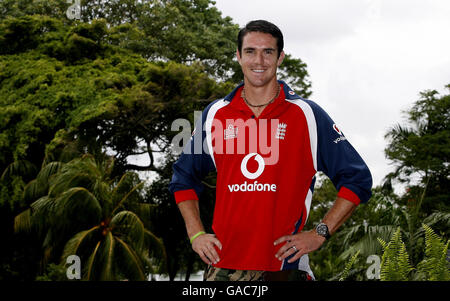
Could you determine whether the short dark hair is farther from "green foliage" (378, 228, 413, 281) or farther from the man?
"green foliage" (378, 228, 413, 281)

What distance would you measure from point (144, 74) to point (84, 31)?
10.9 ft

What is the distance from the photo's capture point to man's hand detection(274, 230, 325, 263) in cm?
281

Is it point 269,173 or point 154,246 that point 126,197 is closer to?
point 154,246

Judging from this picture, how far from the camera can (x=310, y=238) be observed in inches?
113

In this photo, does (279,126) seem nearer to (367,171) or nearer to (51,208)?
(367,171)

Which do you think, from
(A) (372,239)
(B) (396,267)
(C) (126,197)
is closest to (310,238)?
(B) (396,267)

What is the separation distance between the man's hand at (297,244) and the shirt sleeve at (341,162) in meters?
0.26

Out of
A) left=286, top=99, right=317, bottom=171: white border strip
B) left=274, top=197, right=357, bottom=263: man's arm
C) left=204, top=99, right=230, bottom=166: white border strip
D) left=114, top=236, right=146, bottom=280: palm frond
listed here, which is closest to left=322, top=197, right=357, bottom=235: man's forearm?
left=274, top=197, right=357, bottom=263: man's arm

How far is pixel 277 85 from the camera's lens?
10.4 ft

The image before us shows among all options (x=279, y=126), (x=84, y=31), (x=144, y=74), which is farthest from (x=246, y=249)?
(x=84, y=31)

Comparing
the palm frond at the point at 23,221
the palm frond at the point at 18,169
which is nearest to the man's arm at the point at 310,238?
the palm frond at the point at 23,221

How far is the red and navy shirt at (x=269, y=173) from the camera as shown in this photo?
2.86 metres
